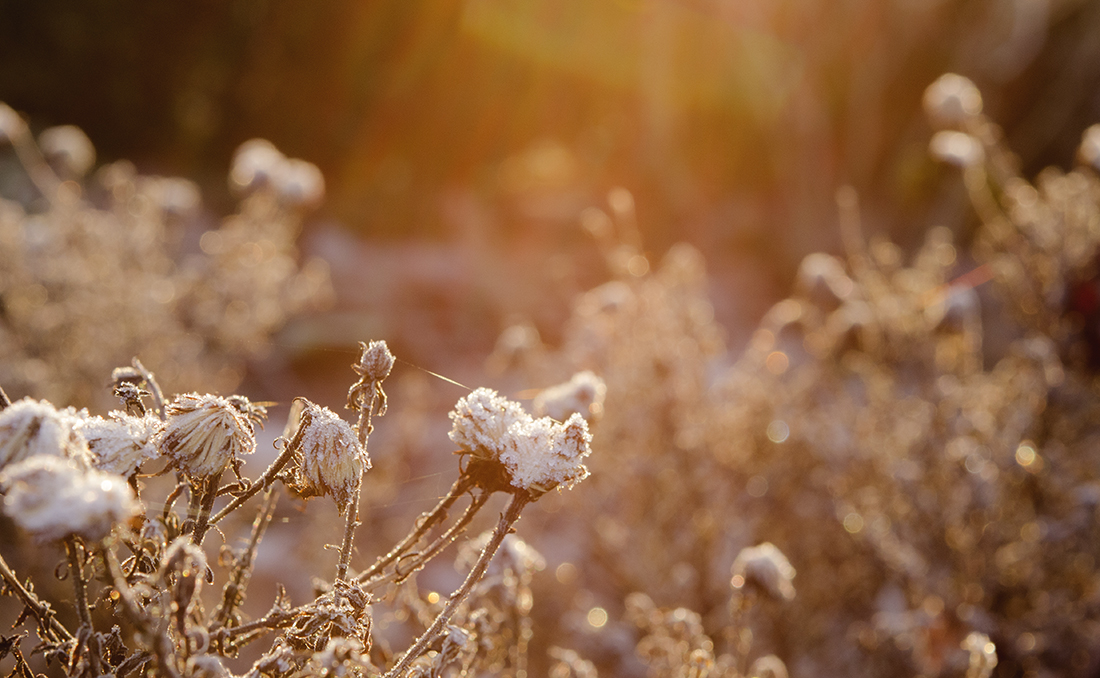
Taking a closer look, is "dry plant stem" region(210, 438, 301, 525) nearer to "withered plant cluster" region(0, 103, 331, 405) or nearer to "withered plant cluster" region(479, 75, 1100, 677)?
"withered plant cluster" region(479, 75, 1100, 677)

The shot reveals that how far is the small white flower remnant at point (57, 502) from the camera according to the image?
569 millimetres

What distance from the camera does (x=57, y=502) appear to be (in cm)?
57

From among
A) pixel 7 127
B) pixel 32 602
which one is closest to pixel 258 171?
pixel 7 127

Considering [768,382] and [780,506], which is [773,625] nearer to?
[780,506]

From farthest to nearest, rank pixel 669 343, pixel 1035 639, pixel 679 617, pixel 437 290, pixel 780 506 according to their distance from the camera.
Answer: pixel 437 290
pixel 780 506
pixel 669 343
pixel 1035 639
pixel 679 617

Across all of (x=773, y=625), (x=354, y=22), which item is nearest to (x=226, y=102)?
(x=354, y=22)

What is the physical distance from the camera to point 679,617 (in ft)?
3.62

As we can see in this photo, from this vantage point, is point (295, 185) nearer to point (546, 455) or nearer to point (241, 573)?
point (241, 573)

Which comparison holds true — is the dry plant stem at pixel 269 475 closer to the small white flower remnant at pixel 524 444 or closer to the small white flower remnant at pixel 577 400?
the small white flower remnant at pixel 524 444

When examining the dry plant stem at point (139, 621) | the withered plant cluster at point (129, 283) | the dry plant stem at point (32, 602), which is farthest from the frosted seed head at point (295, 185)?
the dry plant stem at point (139, 621)

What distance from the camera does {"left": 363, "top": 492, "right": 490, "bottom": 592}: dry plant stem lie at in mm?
825

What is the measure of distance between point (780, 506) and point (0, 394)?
257cm

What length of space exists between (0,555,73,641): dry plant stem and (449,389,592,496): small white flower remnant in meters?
0.46

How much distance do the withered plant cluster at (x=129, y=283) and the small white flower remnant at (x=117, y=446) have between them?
2.19m
